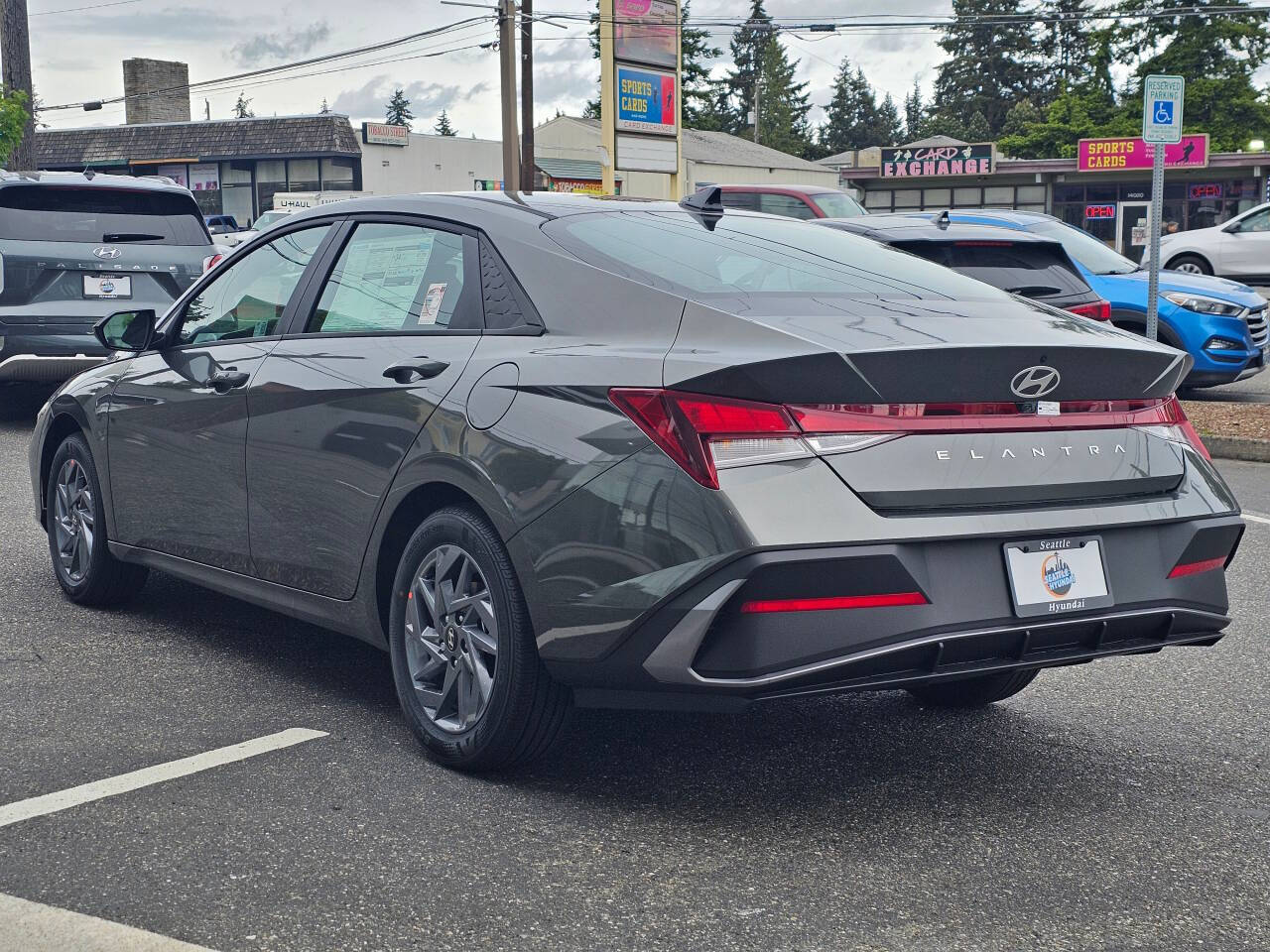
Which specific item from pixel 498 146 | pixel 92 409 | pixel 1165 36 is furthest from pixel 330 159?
pixel 92 409

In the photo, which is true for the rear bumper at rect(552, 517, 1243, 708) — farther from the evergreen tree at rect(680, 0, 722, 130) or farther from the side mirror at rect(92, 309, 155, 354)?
the evergreen tree at rect(680, 0, 722, 130)

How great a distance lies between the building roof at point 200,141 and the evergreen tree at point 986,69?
6013cm

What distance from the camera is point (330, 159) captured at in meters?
54.5

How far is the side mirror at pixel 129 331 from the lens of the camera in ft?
18.6

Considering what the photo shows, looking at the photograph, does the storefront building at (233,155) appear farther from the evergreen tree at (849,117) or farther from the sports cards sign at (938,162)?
the evergreen tree at (849,117)

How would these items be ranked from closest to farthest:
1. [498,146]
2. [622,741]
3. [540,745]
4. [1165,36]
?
1. [540,745]
2. [622,741]
3. [498,146]
4. [1165,36]

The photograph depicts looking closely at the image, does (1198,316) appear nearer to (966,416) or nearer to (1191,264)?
(966,416)

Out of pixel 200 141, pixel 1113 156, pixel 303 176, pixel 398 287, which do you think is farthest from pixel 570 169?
pixel 398 287

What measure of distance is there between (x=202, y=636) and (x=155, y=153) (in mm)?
55746

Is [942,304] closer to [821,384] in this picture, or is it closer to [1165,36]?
[821,384]

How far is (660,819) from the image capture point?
3678mm

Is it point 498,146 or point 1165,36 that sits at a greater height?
point 1165,36

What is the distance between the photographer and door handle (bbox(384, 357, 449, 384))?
4.09 meters

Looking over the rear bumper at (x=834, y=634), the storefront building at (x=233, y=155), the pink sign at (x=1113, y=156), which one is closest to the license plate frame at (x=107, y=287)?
the rear bumper at (x=834, y=634)
